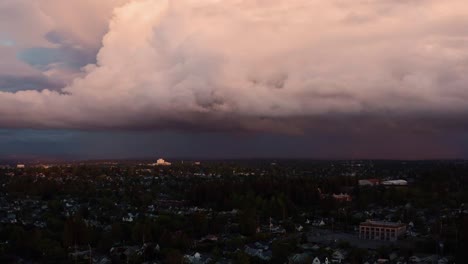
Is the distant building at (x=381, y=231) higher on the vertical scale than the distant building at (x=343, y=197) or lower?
lower

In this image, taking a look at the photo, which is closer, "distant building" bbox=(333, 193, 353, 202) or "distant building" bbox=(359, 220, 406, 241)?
"distant building" bbox=(359, 220, 406, 241)

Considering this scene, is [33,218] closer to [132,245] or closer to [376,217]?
[132,245]

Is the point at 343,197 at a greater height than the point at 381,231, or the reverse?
the point at 343,197

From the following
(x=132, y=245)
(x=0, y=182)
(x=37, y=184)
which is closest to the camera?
(x=132, y=245)

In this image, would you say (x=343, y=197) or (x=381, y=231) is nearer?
(x=381, y=231)

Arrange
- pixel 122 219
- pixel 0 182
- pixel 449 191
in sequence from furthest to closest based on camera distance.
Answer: pixel 0 182, pixel 449 191, pixel 122 219

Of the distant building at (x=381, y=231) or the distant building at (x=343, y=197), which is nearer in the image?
the distant building at (x=381, y=231)

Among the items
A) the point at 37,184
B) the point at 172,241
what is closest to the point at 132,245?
the point at 172,241

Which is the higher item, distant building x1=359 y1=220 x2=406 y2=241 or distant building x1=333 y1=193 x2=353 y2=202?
distant building x1=333 y1=193 x2=353 y2=202
